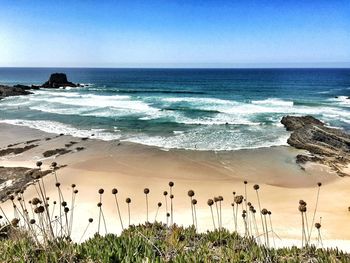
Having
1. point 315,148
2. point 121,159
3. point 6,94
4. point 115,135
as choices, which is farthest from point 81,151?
point 6,94

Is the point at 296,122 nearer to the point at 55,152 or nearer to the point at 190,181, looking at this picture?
the point at 190,181

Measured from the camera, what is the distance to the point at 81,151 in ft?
71.4

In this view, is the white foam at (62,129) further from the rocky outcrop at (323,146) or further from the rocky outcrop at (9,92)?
the rocky outcrop at (9,92)

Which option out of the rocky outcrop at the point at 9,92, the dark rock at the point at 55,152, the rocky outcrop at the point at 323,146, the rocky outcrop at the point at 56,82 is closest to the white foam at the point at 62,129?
the dark rock at the point at 55,152

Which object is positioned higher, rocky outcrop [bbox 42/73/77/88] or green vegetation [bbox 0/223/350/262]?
green vegetation [bbox 0/223/350/262]

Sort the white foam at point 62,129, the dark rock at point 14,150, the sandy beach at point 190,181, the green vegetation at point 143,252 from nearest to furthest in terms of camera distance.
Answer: the green vegetation at point 143,252
the sandy beach at point 190,181
the dark rock at point 14,150
the white foam at point 62,129

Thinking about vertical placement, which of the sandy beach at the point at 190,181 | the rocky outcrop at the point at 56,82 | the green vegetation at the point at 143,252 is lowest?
the sandy beach at the point at 190,181

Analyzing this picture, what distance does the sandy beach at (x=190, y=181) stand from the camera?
11773 millimetres

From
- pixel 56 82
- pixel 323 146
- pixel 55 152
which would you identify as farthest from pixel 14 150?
pixel 56 82

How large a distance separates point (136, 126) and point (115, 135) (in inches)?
157

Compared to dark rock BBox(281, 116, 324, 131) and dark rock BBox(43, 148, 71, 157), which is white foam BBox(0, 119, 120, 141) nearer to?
dark rock BBox(43, 148, 71, 157)

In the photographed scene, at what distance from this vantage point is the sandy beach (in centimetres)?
1177

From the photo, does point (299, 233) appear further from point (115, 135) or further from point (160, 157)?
point (115, 135)

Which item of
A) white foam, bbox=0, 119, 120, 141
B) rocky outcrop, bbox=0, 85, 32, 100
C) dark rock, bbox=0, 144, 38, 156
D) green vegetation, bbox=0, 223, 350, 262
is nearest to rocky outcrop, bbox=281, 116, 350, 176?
white foam, bbox=0, 119, 120, 141
